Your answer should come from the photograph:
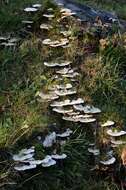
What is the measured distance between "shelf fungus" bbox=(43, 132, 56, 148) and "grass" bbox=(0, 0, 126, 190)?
9 cm

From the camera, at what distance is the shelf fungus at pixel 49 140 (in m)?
5.53

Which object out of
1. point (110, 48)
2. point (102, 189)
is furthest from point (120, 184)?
point (110, 48)

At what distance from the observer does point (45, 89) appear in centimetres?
619

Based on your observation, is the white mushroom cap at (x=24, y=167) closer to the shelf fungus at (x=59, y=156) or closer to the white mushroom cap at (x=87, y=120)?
the shelf fungus at (x=59, y=156)

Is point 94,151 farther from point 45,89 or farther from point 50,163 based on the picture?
point 45,89

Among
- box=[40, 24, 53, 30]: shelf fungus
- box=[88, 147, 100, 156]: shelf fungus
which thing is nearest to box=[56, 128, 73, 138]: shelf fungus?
box=[88, 147, 100, 156]: shelf fungus

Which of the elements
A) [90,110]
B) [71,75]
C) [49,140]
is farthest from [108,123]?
[71,75]

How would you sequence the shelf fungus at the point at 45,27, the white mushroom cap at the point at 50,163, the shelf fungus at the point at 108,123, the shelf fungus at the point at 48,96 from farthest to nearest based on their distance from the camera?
the shelf fungus at the point at 45,27
the shelf fungus at the point at 48,96
the shelf fungus at the point at 108,123
the white mushroom cap at the point at 50,163

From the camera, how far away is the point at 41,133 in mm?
5672

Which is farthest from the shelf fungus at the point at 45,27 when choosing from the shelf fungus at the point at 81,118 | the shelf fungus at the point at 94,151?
the shelf fungus at the point at 94,151

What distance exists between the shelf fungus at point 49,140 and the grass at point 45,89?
0.29ft

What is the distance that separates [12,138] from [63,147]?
53 centimetres

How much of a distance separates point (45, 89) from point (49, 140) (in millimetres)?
815

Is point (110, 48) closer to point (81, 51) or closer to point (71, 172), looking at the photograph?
point (81, 51)
